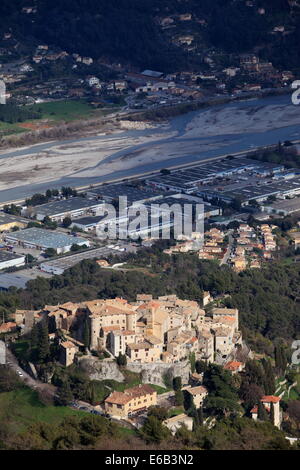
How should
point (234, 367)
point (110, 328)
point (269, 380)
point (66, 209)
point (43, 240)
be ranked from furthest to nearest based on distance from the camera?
point (66, 209)
point (43, 240)
point (234, 367)
point (269, 380)
point (110, 328)

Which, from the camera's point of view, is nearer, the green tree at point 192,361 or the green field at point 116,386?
the green field at point 116,386

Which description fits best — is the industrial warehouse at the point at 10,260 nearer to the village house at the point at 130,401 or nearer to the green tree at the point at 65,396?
the green tree at the point at 65,396

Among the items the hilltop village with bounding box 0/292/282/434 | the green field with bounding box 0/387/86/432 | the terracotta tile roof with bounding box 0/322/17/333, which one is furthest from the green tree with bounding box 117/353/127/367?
the terracotta tile roof with bounding box 0/322/17/333

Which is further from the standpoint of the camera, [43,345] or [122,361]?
[43,345]

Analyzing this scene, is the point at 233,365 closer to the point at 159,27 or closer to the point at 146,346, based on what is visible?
the point at 146,346

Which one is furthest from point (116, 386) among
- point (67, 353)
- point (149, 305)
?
point (149, 305)

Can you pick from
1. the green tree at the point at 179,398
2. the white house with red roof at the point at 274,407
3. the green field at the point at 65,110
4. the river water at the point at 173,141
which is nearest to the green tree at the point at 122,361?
the green tree at the point at 179,398
